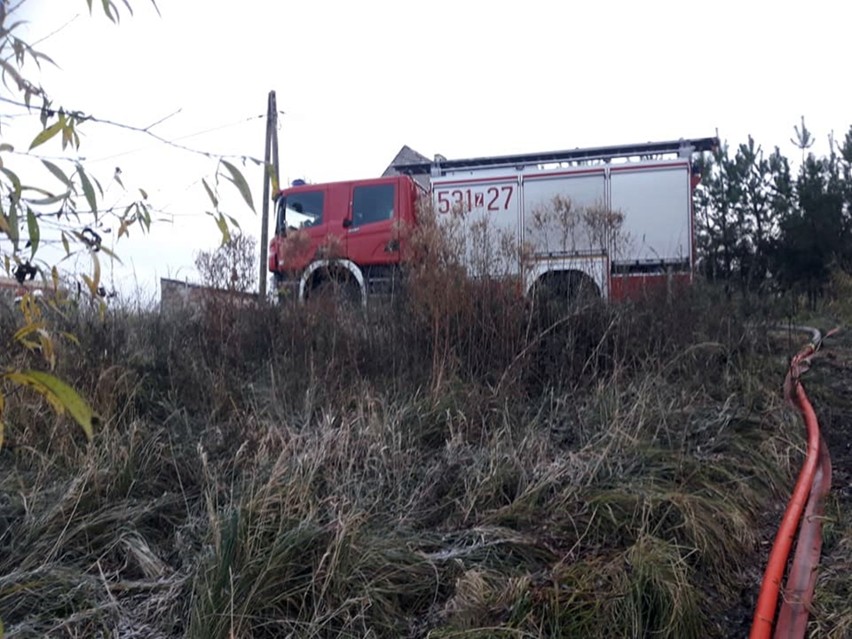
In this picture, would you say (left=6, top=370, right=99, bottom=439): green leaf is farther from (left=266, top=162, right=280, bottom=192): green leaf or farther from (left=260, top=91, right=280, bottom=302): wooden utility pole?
(left=260, top=91, right=280, bottom=302): wooden utility pole

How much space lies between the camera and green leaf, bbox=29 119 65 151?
159cm

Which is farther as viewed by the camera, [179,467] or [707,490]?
[179,467]

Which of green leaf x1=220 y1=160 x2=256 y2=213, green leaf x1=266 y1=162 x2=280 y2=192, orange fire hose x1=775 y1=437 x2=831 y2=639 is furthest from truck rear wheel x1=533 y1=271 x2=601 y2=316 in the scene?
green leaf x1=220 y1=160 x2=256 y2=213

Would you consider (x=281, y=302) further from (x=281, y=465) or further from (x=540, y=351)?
(x=281, y=465)

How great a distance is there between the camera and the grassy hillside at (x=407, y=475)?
3.46 meters

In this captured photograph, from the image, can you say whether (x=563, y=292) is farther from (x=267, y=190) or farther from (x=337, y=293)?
(x=267, y=190)

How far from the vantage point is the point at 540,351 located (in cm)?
627

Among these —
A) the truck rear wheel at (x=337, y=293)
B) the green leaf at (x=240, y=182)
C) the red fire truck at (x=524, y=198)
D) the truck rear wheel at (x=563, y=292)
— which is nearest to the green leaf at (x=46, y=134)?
the green leaf at (x=240, y=182)

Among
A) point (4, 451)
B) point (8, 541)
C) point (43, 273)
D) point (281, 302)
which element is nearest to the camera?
point (43, 273)

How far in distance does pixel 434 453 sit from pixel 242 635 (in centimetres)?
191

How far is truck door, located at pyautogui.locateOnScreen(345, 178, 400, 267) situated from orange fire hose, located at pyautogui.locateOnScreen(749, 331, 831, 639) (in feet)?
24.3

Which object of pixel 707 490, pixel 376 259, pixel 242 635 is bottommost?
pixel 242 635

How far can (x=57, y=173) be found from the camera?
1.57m

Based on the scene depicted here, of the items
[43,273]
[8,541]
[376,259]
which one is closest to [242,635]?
[8,541]
